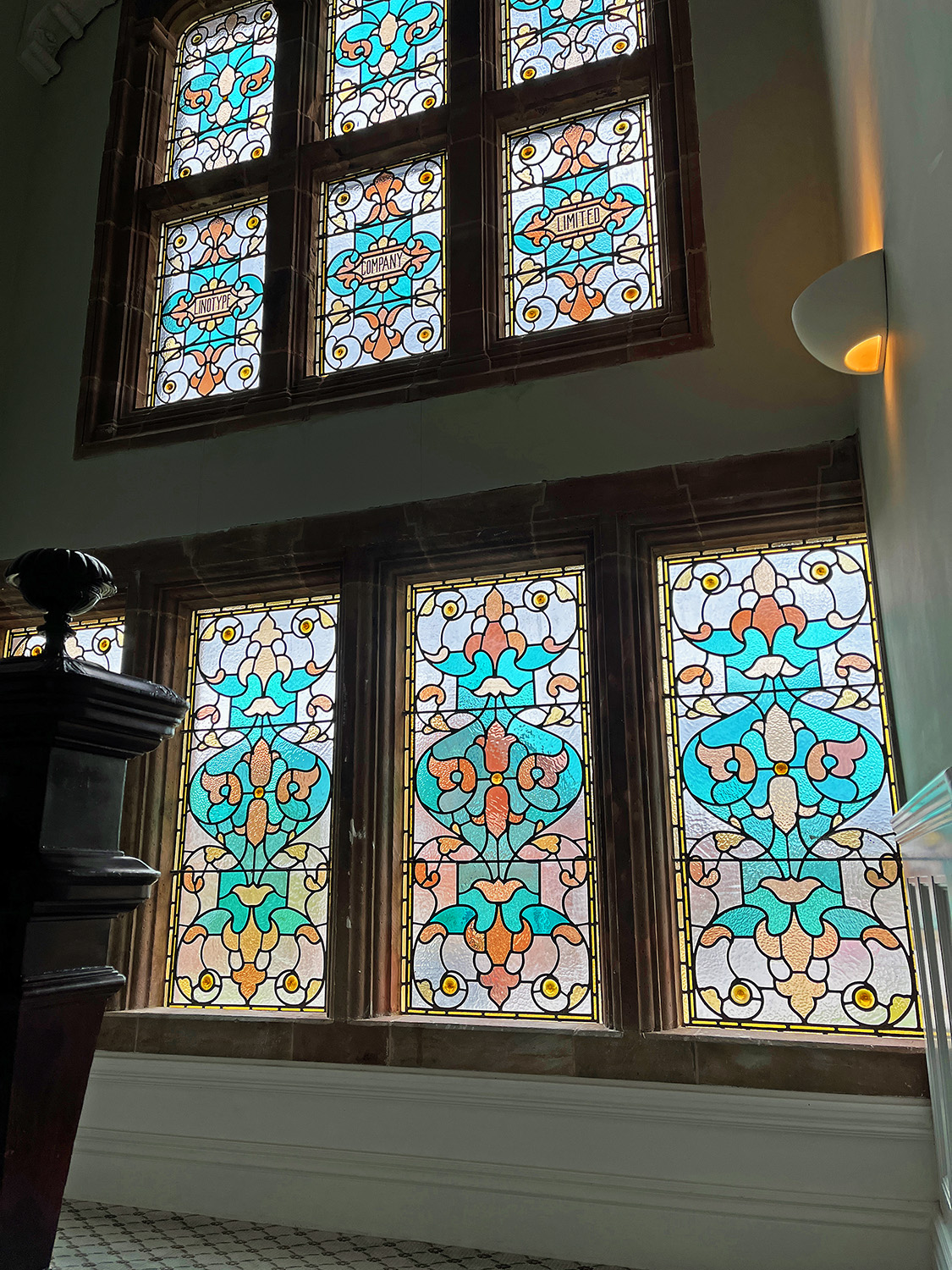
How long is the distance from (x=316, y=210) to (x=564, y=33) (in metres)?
1.33

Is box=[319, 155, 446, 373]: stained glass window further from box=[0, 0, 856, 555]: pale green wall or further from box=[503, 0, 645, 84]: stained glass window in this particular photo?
box=[503, 0, 645, 84]: stained glass window

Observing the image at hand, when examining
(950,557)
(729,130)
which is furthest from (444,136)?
(950,557)

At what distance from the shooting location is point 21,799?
726 millimetres

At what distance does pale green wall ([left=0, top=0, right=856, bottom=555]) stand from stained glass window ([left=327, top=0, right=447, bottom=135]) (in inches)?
50.3

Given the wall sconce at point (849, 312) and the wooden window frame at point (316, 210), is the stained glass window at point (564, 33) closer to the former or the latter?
the wooden window frame at point (316, 210)

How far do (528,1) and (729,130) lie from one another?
52.7 inches

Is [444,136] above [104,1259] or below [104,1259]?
above

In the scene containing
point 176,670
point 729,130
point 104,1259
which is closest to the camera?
point 104,1259

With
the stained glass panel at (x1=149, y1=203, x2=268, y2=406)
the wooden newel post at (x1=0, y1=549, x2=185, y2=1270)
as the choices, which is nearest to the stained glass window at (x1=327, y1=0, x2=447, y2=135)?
the stained glass panel at (x1=149, y1=203, x2=268, y2=406)

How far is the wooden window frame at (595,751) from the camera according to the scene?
10.3 ft

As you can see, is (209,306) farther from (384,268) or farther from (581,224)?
(581,224)

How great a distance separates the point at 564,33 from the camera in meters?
4.34

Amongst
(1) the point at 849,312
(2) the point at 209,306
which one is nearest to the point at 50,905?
(1) the point at 849,312

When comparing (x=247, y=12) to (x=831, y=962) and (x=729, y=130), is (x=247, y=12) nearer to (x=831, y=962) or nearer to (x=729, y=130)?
(x=729, y=130)
